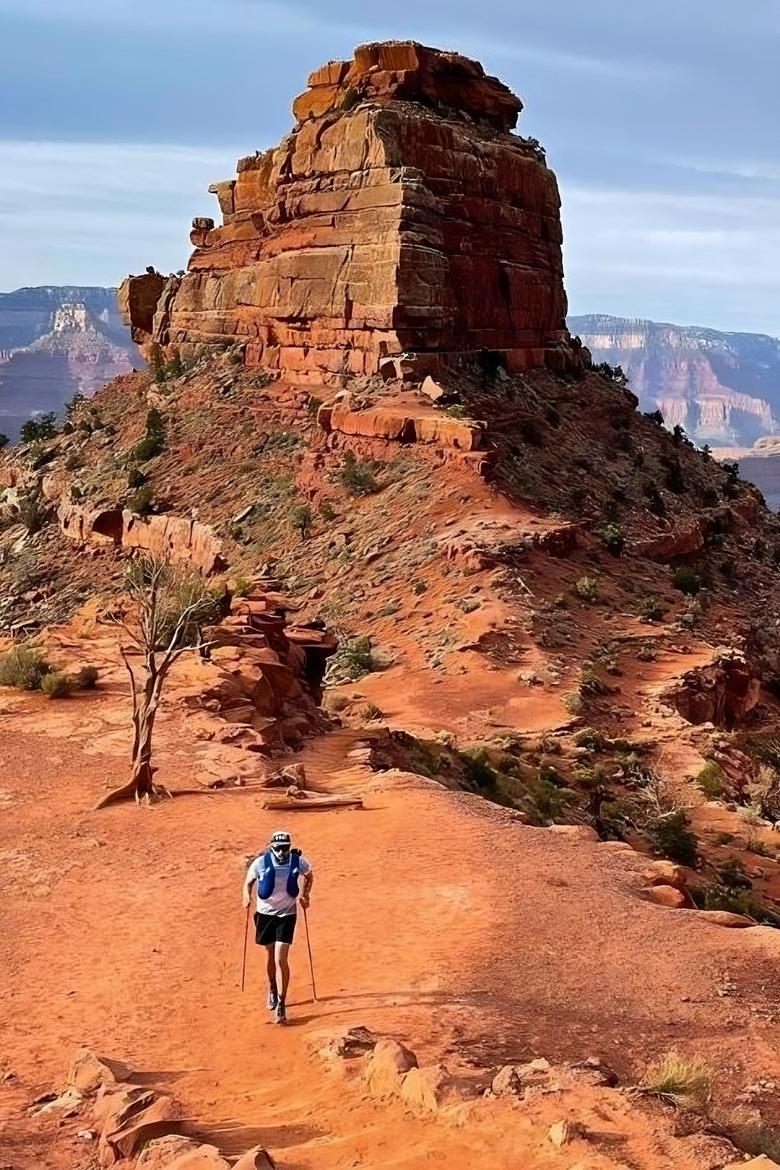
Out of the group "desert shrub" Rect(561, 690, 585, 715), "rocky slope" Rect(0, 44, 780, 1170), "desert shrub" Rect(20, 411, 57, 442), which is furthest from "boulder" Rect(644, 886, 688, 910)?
"desert shrub" Rect(20, 411, 57, 442)

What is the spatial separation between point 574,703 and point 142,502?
22.0 m

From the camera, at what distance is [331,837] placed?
1374cm

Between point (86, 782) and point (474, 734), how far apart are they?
9.67 m

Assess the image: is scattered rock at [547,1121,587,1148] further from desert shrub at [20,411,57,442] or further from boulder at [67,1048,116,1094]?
desert shrub at [20,411,57,442]

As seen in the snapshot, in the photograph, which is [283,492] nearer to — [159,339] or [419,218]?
[419,218]

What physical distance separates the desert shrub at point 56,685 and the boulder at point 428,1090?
14241 mm

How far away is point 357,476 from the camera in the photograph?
36.2 m

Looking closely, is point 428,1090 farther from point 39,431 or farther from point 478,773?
point 39,431

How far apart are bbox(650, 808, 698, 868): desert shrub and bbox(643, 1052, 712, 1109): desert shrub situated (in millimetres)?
10775

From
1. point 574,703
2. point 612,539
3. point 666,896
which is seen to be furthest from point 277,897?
point 612,539

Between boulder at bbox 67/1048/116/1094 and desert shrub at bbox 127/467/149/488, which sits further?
desert shrub at bbox 127/467/149/488

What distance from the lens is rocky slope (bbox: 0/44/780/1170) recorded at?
8.28 metres

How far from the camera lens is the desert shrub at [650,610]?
30750 millimetres

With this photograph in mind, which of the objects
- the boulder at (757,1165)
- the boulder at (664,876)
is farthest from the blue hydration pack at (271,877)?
the boulder at (664,876)
